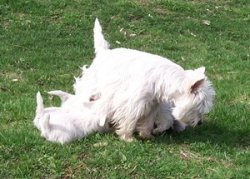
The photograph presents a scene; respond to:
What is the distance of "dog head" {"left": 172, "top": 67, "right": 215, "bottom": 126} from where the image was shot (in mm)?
6535

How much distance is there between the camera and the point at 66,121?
22.0 feet

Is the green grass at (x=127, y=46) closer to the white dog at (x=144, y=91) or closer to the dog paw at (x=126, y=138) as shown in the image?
the dog paw at (x=126, y=138)

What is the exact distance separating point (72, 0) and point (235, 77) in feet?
18.4

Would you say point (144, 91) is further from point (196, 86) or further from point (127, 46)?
point (127, 46)

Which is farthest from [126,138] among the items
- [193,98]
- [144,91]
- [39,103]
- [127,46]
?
[127,46]

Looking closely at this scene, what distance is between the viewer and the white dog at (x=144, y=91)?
21.5ft

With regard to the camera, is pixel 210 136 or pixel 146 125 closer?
pixel 146 125

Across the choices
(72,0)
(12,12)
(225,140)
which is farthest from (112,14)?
(225,140)

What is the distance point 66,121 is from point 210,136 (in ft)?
5.52

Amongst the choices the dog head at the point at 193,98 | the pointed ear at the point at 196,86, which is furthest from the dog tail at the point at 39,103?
the pointed ear at the point at 196,86

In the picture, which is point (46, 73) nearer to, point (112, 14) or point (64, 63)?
point (64, 63)

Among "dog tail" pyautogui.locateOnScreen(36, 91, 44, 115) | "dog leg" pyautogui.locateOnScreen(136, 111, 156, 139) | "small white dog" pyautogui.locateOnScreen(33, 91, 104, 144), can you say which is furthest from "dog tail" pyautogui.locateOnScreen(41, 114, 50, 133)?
"dog leg" pyautogui.locateOnScreen(136, 111, 156, 139)

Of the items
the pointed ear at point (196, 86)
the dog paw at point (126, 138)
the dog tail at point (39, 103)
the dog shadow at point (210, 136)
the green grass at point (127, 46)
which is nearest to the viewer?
the green grass at point (127, 46)

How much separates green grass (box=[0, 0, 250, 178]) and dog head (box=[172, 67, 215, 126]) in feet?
1.17
